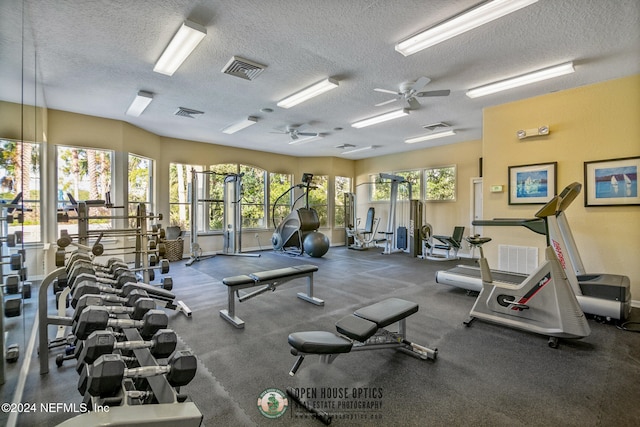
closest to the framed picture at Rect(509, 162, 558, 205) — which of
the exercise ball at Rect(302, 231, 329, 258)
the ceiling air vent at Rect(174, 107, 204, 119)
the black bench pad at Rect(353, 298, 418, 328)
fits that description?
the black bench pad at Rect(353, 298, 418, 328)

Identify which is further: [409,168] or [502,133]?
[409,168]

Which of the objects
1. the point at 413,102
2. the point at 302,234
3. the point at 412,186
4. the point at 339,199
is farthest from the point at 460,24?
the point at 339,199

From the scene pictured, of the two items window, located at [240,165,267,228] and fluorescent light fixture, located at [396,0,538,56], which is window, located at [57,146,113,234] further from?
fluorescent light fixture, located at [396,0,538,56]

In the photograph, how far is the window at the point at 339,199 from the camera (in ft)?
31.4

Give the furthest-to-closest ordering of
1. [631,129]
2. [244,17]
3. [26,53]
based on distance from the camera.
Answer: [631,129] → [26,53] → [244,17]

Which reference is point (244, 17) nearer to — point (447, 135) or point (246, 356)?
point (246, 356)

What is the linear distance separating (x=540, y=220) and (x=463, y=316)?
1330 mm

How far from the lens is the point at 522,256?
437 centimetres

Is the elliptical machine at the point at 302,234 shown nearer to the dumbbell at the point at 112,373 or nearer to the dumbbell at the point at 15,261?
the dumbbell at the point at 15,261

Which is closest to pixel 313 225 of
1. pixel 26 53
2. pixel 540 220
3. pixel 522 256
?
pixel 522 256

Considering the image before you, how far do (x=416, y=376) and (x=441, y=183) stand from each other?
666cm

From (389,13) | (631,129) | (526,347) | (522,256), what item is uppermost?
(389,13)

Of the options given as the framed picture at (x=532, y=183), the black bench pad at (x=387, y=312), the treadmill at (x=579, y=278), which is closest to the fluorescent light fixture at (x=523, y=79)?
the framed picture at (x=532, y=183)

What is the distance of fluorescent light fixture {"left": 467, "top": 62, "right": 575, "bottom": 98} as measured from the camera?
131 inches
